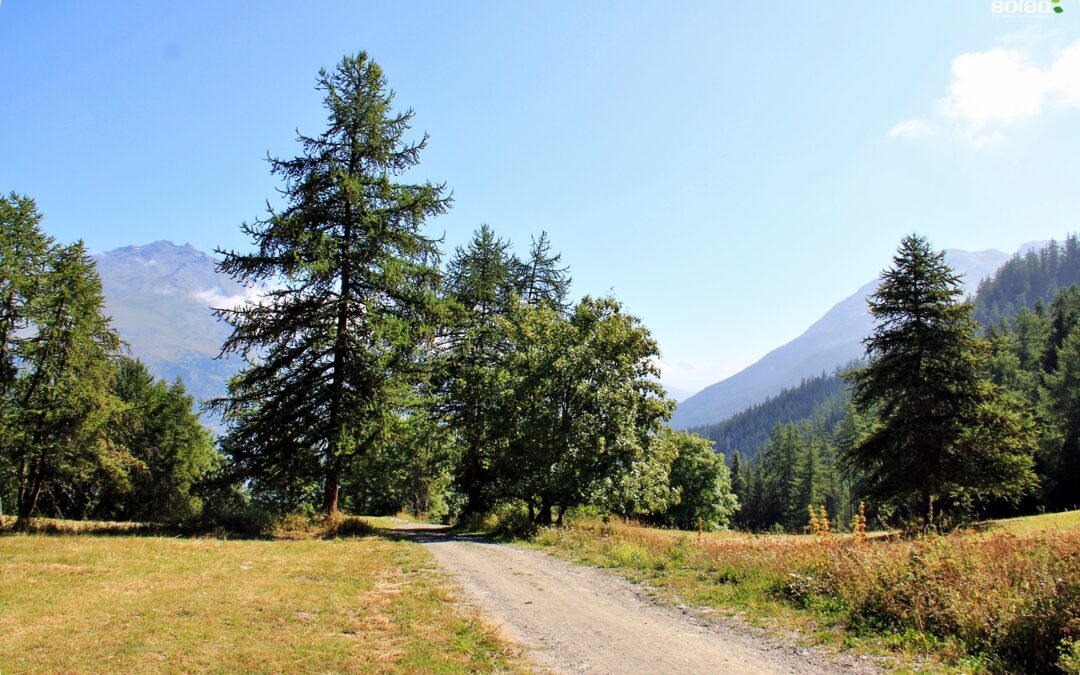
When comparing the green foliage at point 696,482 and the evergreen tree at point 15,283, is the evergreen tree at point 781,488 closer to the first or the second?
the green foliage at point 696,482

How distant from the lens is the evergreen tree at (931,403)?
2378 cm

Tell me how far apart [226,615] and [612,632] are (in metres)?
5.77

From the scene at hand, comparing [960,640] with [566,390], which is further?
[566,390]

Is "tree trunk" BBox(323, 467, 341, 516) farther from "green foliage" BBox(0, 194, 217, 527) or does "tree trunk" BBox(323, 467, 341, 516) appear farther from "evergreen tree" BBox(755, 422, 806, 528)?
"evergreen tree" BBox(755, 422, 806, 528)

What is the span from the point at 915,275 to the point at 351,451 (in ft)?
89.0

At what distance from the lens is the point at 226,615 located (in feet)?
26.0

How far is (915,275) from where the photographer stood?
26.0 m

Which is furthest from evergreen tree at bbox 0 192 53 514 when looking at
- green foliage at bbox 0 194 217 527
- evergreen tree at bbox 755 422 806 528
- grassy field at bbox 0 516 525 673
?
evergreen tree at bbox 755 422 806 528

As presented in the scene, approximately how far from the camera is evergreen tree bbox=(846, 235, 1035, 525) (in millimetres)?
23781

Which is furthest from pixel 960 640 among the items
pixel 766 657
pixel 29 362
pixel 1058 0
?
pixel 29 362

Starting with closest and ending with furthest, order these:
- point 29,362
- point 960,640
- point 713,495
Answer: point 960,640 → point 29,362 → point 713,495

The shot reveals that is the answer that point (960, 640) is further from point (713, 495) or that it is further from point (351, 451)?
point (713, 495)

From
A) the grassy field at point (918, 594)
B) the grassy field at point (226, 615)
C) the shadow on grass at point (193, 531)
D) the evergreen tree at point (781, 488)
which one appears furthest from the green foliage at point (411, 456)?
the evergreen tree at point (781, 488)

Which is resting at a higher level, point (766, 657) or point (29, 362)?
point (29, 362)
